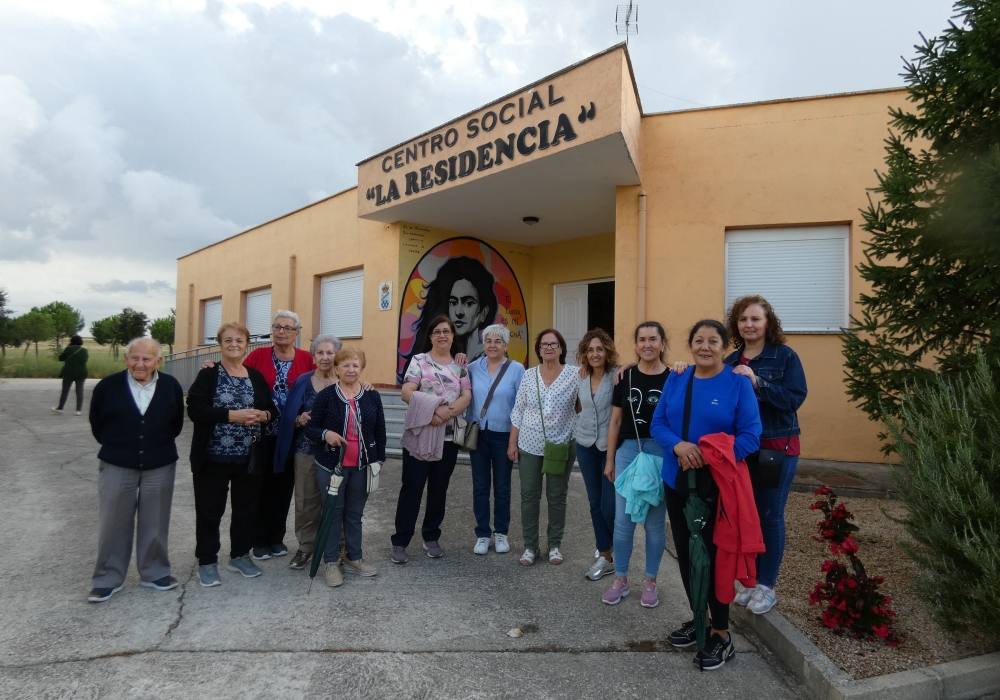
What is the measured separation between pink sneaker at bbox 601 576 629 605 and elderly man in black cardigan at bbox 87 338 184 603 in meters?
2.69

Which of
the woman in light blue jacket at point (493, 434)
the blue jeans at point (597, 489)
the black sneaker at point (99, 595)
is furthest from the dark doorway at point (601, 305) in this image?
the black sneaker at point (99, 595)

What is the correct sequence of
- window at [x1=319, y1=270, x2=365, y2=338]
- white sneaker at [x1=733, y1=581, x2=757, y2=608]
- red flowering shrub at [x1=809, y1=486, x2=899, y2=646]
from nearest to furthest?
1. red flowering shrub at [x1=809, y1=486, x2=899, y2=646]
2. white sneaker at [x1=733, y1=581, x2=757, y2=608]
3. window at [x1=319, y1=270, x2=365, y2=338]

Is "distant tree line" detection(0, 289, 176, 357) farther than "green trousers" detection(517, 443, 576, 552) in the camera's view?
Yes

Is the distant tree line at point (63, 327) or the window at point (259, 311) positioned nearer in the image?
the window at point (259, 311)

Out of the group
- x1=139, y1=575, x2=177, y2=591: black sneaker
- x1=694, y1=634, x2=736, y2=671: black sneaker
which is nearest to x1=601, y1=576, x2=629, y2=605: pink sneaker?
x1=694, y1=634, x2=736, y2=671: black sneaker

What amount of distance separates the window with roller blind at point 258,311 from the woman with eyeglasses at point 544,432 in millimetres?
12228

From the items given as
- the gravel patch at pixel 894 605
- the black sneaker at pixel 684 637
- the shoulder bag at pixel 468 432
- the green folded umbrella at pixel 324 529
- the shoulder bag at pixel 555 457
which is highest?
the shoulder bag at pixel 468 432

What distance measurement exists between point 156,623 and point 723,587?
2978 mm

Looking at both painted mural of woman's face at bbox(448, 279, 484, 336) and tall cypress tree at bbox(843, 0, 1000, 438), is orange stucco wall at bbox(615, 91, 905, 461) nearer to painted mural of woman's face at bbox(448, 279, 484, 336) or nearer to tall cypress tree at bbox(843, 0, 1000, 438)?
tall cypress tree at bbox(843, 0, 1000, 438)

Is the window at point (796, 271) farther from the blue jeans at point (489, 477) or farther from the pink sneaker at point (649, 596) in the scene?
the pink sneaker at point (649, 596)

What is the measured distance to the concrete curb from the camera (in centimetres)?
251

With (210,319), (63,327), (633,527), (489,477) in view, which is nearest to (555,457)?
(489,477)

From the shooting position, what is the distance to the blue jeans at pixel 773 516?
3.17m

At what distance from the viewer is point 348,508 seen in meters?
3.91
